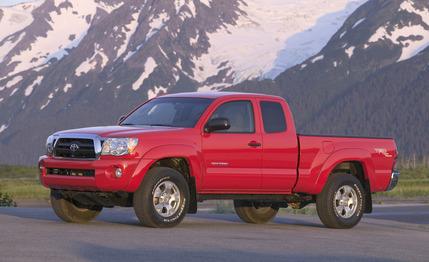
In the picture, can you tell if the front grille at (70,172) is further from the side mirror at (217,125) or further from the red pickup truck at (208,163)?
the side mirror at (217,125)

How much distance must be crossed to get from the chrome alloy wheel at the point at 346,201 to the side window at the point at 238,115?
202cm

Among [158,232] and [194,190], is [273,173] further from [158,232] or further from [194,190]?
[158,232]

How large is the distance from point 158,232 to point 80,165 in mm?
1640

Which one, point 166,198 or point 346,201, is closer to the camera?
point 166,198

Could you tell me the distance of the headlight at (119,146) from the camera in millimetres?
18984

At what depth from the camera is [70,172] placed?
19344 millimetres

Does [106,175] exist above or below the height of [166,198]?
above

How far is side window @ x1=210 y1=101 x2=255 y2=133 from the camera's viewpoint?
66.8 ft

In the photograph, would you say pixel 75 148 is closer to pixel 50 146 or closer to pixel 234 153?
pixel 50 146

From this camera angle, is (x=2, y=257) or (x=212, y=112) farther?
(x=212, y=112)

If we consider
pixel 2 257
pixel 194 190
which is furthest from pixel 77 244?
pixel 194 190

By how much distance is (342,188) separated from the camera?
70.3 feet

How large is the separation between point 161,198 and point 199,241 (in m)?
2.07

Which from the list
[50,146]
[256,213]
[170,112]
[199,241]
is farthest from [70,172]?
[256,213]
